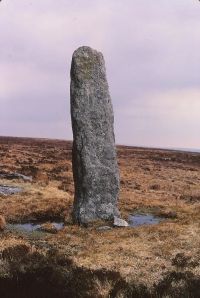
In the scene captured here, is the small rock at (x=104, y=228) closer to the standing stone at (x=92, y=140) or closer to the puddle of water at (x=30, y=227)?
the standing stone at (x=92, y=140)

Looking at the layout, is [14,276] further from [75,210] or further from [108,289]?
[75,210]

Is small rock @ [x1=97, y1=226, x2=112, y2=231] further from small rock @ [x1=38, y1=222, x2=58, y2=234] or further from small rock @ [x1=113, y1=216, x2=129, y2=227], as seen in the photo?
small rock @ [x1=38, y1=222, x2=58, y2=234]

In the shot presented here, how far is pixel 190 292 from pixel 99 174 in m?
9.79

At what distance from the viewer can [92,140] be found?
2097 cm

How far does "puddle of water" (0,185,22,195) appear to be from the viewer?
28.6 metres

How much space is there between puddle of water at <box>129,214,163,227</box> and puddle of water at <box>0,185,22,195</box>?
7697 mm

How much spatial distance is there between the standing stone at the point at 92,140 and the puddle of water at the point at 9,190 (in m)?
A: 8.12

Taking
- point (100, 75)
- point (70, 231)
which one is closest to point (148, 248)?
point (70, 231)

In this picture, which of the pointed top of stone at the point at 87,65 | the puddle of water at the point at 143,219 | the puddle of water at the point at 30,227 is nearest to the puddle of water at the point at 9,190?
the puddle of water at the point at 30,227

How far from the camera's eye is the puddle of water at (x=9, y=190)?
93.8 ft

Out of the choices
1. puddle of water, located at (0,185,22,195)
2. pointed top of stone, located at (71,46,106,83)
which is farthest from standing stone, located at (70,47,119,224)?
puddle of water, located at (0,185,22,195)

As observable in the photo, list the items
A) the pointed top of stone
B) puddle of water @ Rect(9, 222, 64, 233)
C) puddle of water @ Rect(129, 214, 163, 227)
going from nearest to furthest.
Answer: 1. puddle of water @ Rect(9, 222, 64, 233)
2. the pointed top of stone
3. puddle of water @ Rect(129, 214, 163, 227)

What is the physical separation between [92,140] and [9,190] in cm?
974

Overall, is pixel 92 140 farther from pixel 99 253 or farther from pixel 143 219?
pixel 99 253
